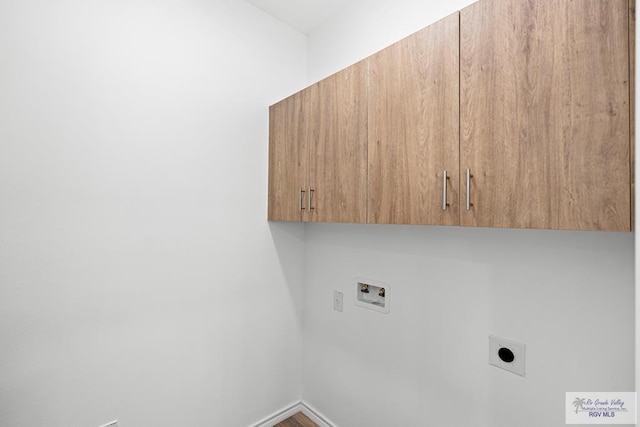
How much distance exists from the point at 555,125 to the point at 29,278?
1939 millimetres

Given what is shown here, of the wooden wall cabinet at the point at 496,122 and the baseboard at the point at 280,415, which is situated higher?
the wooden wall cabinet at the point at 496,122

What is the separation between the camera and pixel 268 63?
1.97 meters

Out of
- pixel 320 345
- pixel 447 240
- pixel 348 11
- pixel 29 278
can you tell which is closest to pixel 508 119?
pixel 447 240

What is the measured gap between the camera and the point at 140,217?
149cm

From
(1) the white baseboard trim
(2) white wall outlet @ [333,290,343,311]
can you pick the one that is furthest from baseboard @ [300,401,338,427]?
(2) white wall outlet @ [333,290,343,311]

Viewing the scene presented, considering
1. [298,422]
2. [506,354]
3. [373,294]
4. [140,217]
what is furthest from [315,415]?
[140,217]

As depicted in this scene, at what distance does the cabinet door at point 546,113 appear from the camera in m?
0.79

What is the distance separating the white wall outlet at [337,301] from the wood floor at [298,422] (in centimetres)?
81

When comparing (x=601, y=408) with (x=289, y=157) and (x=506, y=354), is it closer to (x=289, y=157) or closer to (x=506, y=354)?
(x=506, y=354)

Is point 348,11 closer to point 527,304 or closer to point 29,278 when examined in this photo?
point 527,304

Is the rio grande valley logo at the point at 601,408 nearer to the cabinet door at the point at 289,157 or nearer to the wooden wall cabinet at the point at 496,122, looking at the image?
the wooden wall cabinet at the point at 496,122

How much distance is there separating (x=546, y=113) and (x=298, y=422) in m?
2.19

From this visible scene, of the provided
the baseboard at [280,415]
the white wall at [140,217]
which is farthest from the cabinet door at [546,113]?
the baseboard at [280,415]

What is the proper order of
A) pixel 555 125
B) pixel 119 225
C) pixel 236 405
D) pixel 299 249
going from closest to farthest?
pixel 555 125, pixel 119 225, pixel 236 405, pixel 299 249
